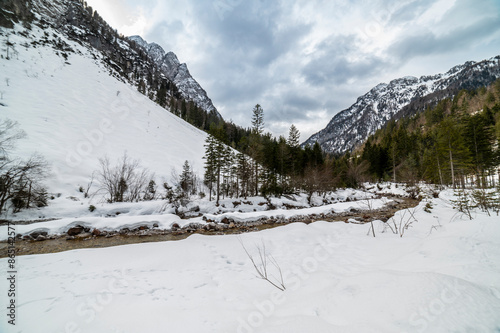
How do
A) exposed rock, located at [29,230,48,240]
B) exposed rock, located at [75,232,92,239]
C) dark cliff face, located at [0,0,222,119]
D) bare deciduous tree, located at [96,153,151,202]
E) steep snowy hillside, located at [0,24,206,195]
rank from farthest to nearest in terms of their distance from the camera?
dark cliff face, located at [0,0,222,119], steep snowy hillside, located at [0,24,206,195], bare deciduous tree, located at [96,153,151,202], exposed rock, located at [75,232,92,239], exposed rock, located at [29,230,48,240]

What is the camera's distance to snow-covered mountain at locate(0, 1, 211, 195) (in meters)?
17.8

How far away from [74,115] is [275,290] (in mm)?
35546

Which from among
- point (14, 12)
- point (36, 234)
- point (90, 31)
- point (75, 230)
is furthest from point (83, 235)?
point (90, 31)

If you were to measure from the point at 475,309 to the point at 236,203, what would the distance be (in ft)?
54.9

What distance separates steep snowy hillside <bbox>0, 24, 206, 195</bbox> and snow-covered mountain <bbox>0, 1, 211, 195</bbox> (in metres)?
0.09

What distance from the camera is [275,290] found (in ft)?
10.1

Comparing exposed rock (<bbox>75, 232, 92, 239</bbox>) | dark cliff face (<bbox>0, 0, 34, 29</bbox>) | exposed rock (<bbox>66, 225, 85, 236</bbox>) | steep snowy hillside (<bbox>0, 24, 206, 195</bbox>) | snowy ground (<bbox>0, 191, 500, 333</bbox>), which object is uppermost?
dark cliff face (<bbox>0, 0, 34, 29</bbox>)

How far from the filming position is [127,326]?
7.11 ft

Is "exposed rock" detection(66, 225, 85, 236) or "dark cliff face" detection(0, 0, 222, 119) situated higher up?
"dark cliff face" detection(0, 0, 222, 119)

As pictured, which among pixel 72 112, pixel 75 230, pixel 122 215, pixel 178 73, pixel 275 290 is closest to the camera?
pixel 275 290

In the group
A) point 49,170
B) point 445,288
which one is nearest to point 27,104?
point 49,170

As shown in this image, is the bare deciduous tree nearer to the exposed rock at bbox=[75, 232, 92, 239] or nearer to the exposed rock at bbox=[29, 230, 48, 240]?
the exposed rock at bbox=[29, 230, 48, 240]

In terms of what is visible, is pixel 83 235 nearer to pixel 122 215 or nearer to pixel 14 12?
pixel 122 215

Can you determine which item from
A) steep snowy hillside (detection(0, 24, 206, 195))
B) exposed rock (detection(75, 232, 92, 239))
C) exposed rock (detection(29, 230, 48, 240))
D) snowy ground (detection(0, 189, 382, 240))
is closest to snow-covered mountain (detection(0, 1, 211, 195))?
steep snowy hillside (detection(0, 24, 206, 195))
